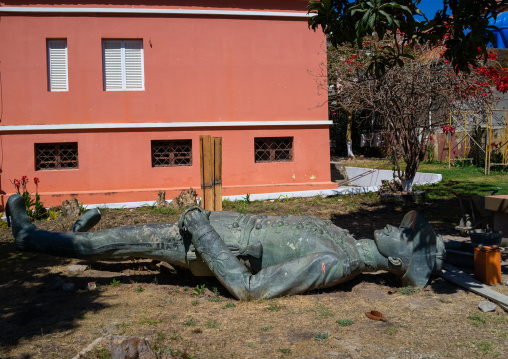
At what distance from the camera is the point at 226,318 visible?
3727 mm

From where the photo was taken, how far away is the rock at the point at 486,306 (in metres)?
3.76

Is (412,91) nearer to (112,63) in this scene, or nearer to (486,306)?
(486,306)

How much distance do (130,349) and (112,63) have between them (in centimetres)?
868

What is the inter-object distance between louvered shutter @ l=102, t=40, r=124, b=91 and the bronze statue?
6233 mm

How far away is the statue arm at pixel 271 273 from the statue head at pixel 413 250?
0.57m

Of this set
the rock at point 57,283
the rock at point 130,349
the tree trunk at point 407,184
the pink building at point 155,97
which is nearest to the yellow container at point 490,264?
the rock at point 130,349

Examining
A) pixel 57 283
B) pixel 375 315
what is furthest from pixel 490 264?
pixel 57 283

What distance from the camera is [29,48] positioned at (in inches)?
387

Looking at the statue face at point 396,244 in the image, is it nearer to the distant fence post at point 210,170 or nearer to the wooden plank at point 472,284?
the wooden plank at point 472,284

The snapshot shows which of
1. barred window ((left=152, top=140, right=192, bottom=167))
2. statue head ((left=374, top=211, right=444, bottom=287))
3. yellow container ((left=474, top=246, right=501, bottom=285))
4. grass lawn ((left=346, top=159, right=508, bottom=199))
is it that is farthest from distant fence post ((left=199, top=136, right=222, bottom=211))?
grass lawn ((left=346, top=159, right=508, bottom=199))

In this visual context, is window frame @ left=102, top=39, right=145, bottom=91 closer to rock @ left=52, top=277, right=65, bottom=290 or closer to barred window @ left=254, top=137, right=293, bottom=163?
barred window @ left=254, top=137, right=293, bottom=163

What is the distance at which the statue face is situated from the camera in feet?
13.9

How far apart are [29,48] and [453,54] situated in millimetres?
8942

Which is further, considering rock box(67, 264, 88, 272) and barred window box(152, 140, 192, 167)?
barred window box(152, 140, 192, 167)
